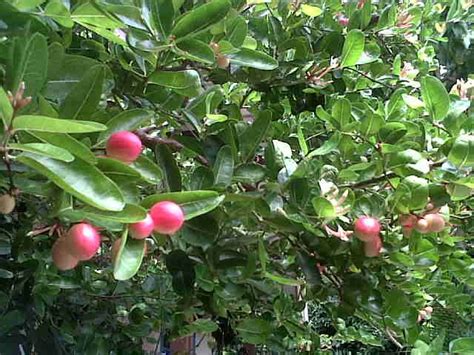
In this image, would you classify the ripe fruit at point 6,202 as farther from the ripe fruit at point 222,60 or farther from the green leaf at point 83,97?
the ripe fruit at point 222,60

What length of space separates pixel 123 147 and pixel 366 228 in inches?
17.4

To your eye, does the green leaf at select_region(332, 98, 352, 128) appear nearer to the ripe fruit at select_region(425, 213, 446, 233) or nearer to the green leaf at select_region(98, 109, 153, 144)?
the ripe fruit at select_region(425, 213, 446, 233)

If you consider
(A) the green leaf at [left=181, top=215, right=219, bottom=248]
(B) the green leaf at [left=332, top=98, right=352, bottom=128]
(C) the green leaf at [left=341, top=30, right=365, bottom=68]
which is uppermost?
(C) the green leaf at [left=341, top=30, right=365, bottom=68]

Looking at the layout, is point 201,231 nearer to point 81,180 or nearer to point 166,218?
point 166,218

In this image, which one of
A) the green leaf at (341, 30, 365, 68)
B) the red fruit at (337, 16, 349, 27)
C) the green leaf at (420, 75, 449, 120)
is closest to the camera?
the green leaf at (420, 75, 449, 120)

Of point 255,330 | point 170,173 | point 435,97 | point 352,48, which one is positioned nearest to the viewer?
point 170,173

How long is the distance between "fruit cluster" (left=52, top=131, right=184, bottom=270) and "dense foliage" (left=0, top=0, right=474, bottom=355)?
0.02 meters

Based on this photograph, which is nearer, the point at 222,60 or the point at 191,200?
the point at 191,200

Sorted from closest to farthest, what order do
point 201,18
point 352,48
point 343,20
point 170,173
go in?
point 201,18
point 170,173
point 352,48
point 343,20

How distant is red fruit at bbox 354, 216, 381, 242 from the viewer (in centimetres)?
90

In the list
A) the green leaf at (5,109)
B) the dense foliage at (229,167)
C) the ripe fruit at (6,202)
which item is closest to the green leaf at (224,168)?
the dense foliage at (229,167)

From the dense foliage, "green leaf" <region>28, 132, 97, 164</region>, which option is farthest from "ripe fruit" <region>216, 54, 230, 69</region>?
"green leaf" <region>28, 132, 97, 164</region>

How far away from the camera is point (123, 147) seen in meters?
0.61

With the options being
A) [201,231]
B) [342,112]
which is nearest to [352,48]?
[342,112]
